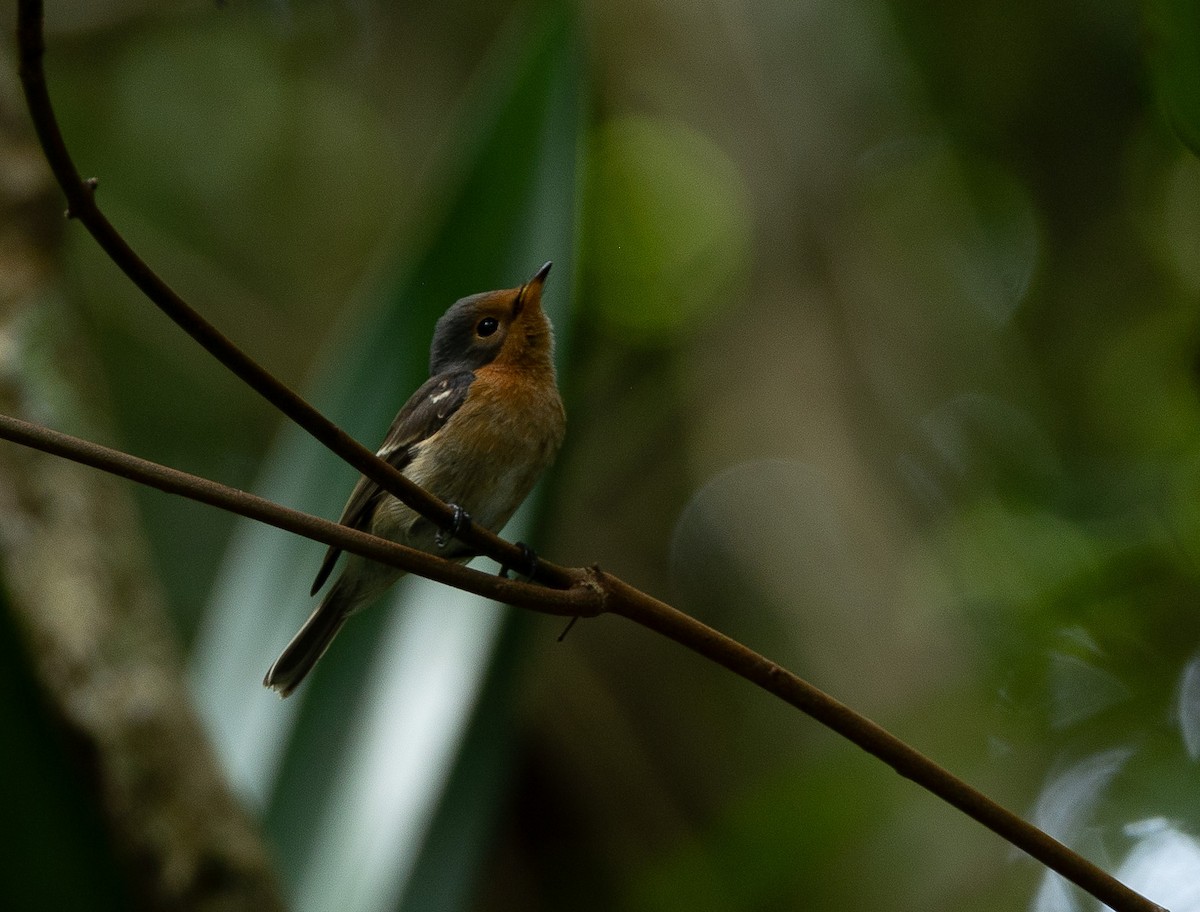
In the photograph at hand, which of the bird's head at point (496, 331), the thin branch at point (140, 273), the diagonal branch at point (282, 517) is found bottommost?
the diagonal branch at point (282, 517)

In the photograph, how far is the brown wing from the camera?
2.48m

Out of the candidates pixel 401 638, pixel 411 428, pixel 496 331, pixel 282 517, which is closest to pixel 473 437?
pixel 411 428

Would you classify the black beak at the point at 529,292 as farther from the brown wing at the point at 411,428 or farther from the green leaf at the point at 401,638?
the green leaf at the point at 401,638

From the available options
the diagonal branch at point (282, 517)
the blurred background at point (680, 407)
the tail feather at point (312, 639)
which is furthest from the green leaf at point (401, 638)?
the diagonal branch at point (282, 517)

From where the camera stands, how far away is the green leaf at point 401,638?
314cm

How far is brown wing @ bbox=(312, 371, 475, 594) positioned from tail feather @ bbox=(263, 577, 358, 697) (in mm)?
186

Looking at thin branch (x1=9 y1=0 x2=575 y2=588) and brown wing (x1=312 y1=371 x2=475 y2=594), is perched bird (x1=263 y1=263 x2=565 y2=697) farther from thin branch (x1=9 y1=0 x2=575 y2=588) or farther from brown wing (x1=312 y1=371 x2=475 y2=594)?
thin branch (x1=9 y1=0 x2=575 y2=588)

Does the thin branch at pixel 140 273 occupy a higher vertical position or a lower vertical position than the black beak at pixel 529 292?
lower

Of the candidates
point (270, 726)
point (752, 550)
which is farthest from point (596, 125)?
point (270, 726)

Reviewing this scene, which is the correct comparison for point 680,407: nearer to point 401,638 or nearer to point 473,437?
point 401,638

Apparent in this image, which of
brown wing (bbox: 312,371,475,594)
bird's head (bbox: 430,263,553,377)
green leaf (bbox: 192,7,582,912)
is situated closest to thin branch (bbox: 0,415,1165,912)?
bird's head (bbox: 430,263,553,377)

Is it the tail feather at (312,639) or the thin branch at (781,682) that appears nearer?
the thin branch at (781,682)

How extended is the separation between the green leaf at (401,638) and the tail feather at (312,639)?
16.6 inches

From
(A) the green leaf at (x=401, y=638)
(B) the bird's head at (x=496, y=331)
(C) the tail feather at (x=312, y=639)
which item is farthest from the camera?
(A) the green leaf at (x=401, y=638)
